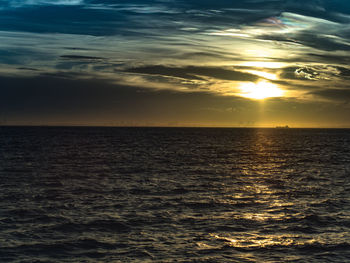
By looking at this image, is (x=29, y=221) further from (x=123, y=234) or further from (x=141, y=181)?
(x=141, y=181)

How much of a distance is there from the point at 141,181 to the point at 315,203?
540 inches

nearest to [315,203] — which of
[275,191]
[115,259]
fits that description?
[275,191]

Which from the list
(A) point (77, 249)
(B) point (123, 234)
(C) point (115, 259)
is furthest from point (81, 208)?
(C) point (115, 259)

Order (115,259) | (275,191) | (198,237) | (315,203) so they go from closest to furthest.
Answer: (115,259)
(198,237)
(315,203)
(275,191)

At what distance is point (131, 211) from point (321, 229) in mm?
8685

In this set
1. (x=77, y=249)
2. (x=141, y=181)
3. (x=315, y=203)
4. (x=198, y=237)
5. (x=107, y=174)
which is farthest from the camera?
(x=107, y=174)

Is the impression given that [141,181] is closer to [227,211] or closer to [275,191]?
[275,191]

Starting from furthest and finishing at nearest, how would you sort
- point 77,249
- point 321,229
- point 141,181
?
point 141,181 < point 321,229 < point 77,249

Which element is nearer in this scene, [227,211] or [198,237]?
[198,237]

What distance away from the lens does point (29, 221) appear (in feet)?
58.3

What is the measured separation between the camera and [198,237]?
50.6 feet

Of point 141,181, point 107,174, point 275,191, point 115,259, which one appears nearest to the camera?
point 115,259

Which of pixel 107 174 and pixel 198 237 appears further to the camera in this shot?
pixel 107 174

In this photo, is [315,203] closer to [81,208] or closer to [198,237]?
[198,237]
